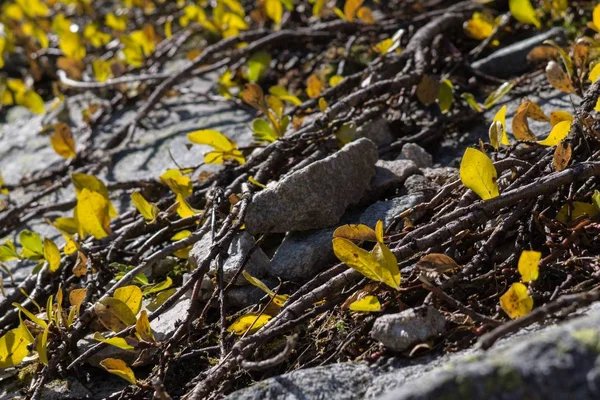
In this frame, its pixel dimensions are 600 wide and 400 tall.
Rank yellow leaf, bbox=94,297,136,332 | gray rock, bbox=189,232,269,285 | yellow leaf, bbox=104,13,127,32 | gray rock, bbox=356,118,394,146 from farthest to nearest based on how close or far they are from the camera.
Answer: yellow leaf, bbox=104,13,127,32 → gray rock, bbox=356,118,394,146 → gray rock, bbox=189,232,269,285 → yellow leaf, bbox=94,297,136,332

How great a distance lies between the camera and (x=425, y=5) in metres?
3.32

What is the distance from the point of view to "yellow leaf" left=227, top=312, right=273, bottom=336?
163cm

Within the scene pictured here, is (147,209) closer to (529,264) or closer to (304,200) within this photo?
(304,200)

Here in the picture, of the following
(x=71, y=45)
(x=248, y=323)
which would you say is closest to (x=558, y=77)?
(x=248, y=323)

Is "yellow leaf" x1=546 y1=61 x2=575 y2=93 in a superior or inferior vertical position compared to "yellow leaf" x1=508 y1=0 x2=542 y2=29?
inferior

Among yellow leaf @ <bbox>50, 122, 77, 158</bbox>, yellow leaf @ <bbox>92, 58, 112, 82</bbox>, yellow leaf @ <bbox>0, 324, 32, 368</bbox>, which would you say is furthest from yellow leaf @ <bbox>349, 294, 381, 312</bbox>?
yellow leaf @ <bbox>92, 58, 112, 82</bbox>

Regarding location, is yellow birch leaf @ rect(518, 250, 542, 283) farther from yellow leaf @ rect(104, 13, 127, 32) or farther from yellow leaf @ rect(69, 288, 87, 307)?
yellow leaf @ rect(104, 13, 127, 32)

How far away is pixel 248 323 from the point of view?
5.40 feet

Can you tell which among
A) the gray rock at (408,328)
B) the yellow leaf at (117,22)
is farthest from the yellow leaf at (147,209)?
the yellow leaf at (117,22)

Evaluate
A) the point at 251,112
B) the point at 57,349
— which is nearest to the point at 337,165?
the point at 57,349

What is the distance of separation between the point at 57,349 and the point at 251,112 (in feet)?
5.28

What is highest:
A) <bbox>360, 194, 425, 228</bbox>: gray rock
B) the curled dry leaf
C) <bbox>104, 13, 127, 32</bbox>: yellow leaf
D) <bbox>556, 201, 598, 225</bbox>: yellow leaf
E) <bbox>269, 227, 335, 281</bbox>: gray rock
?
<bbox>104, 13, 127, 32</bbox>: yellow leaf

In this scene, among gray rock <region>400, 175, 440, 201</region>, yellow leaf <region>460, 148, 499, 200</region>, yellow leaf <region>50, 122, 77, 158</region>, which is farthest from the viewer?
yellow leaf <region>50, 122, 77, 158</region>

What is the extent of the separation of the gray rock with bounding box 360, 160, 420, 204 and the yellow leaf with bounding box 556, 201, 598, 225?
0.55 meters
